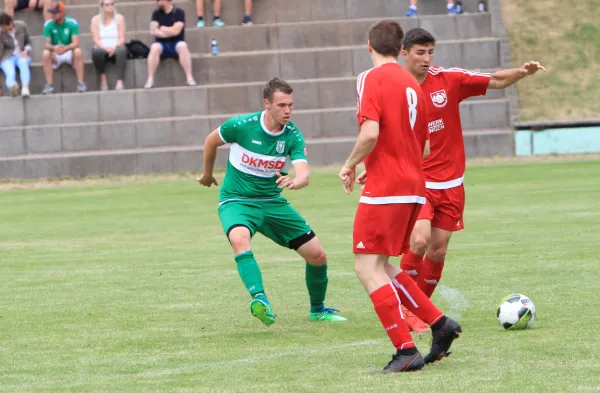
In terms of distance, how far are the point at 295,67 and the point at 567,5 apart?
27.6ft

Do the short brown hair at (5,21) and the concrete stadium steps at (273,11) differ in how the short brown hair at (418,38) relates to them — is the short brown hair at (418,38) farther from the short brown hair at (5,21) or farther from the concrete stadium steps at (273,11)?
the concrete stadium steps at (273,11)

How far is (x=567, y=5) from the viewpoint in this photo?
103 feet

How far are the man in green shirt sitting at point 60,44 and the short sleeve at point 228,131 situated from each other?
17021 millimetres

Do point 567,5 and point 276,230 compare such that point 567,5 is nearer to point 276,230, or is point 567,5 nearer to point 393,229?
point 276,230

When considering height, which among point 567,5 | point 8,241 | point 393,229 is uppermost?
point 567,5

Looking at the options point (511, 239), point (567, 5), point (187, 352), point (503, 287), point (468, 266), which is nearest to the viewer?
point (187, 352)

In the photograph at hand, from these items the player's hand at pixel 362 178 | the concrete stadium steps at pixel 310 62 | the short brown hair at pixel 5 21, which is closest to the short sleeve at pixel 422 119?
the player's hand at pixel 362 178

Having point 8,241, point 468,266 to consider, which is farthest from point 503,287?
point 8,241

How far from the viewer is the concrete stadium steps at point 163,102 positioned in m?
25.9

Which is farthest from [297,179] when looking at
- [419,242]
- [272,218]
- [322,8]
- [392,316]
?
[322,8]

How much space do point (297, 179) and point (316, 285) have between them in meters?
0.91

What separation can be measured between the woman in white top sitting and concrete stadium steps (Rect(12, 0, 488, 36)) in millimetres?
2873

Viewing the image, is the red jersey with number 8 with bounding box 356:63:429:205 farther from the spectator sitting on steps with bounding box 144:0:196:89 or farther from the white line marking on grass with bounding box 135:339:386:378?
the spectator sitting on steps with bounding box 144:0:196:89

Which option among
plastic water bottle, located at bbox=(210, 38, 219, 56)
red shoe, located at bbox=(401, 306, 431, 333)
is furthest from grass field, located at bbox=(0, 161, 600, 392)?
plastic water bottle, located at bbox=(210, 38, 219, 56)
